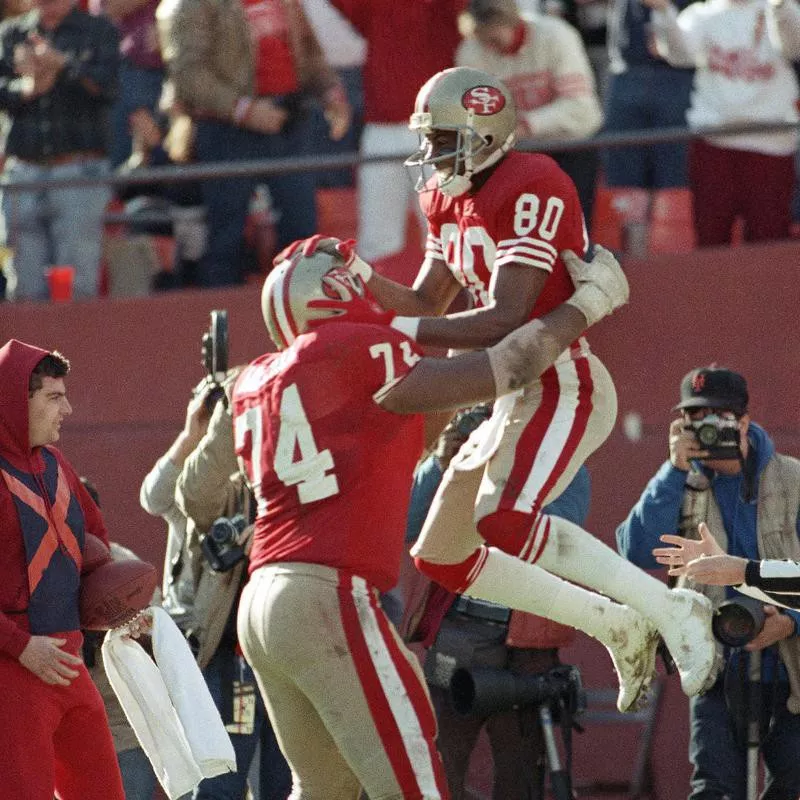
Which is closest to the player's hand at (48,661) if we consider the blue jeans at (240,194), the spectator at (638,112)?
the blue jeans at (240,194)

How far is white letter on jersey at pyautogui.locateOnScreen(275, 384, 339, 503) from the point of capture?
6.71 metres

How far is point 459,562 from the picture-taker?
7559 mm

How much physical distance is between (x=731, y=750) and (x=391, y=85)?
166 inches

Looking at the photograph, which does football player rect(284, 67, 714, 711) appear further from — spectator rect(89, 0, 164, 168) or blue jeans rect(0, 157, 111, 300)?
spectator rect(89, 0, 164, 168)

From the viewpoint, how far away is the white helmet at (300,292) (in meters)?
6.85

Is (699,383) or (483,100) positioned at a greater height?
(483,100)

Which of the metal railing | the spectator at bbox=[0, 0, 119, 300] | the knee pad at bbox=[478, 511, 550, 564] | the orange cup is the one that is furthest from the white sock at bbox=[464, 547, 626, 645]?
the orange cup

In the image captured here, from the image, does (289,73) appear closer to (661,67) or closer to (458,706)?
(661,67)

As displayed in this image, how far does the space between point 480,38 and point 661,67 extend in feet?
3.27

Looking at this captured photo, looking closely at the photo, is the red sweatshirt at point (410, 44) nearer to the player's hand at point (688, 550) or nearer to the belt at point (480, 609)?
the belt at point (480, 609)

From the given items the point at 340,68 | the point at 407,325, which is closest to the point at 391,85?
the point at 340,68

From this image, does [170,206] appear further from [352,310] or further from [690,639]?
[690,639]

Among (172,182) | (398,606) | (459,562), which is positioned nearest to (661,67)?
(172,182)

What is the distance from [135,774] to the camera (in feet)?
26.8
